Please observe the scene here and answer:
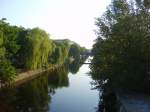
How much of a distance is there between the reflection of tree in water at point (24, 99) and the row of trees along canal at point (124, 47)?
7086 millimetres

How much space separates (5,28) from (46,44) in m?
18.3

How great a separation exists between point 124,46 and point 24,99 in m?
13.9

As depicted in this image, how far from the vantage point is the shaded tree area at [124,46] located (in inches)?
1303

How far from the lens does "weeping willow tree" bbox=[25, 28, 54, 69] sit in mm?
62281

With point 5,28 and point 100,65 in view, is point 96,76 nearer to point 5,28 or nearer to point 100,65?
point 100,65

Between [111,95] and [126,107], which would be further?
[111,95]

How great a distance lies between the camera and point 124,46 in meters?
34.8

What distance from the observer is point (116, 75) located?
3359 centimetres

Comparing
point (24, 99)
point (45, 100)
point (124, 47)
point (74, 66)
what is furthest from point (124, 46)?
point (74, 66)

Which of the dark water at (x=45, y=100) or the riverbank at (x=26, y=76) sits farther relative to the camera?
the riverbank at (x=26, y=76)

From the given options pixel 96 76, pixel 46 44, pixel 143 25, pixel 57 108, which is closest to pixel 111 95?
pixel 96 76

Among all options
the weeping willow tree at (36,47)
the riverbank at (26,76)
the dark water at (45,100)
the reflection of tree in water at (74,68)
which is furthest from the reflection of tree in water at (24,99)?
the reflection of tree in water at (74,68)

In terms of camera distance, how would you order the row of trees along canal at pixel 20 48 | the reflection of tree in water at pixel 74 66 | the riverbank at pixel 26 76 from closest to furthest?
1. the row of trees along canal at pixel 20 48
2. the riverbank at pixel 26 76
3. the reflection of tree in water at pixel 74 66

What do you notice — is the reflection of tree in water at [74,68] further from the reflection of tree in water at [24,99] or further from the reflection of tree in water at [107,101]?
the reflection of tree in water at [107,101]
